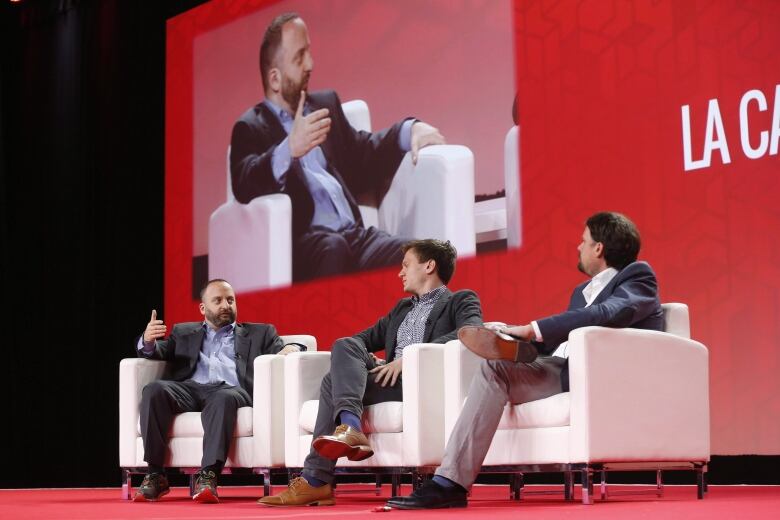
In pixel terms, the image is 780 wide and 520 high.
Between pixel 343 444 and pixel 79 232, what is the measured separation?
4569 millimetres

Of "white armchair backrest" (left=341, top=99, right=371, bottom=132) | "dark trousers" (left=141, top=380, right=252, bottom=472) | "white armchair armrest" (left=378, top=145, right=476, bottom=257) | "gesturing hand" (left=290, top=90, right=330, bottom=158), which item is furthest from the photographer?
"gesturing hand" (left=290, top=90, right=330, bottom=158)

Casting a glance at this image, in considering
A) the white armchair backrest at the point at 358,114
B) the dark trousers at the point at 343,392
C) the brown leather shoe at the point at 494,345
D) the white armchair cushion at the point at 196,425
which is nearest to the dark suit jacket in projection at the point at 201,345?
the white armchair cushion at the point at 196,425

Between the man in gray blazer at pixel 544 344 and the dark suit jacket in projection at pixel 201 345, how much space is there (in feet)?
4.95

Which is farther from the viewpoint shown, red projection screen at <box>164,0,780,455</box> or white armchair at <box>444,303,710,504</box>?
red projection screen at <box>164,0,780,455</box>

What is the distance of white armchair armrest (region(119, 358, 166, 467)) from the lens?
4.52m

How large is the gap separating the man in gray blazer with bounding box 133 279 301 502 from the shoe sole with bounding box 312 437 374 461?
0.90 meters

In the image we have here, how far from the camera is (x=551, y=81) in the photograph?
4941 millimetres

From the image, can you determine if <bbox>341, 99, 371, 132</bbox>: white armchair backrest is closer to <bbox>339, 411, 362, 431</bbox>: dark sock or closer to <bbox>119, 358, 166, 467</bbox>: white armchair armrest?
<bbox>119, 358, 166, 467</bbox>: white armchair armrest

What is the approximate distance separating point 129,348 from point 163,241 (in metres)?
0.73

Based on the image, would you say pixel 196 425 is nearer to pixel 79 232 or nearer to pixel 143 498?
pixel 143 498

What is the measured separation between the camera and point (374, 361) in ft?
12.4

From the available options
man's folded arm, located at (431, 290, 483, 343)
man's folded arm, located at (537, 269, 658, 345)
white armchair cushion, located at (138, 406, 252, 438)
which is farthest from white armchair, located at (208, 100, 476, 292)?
man's folded arm, located at (537, 269, 658, 345)

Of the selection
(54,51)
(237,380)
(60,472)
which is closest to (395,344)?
(237,380)

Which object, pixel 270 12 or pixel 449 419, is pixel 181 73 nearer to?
pixel 270 12
